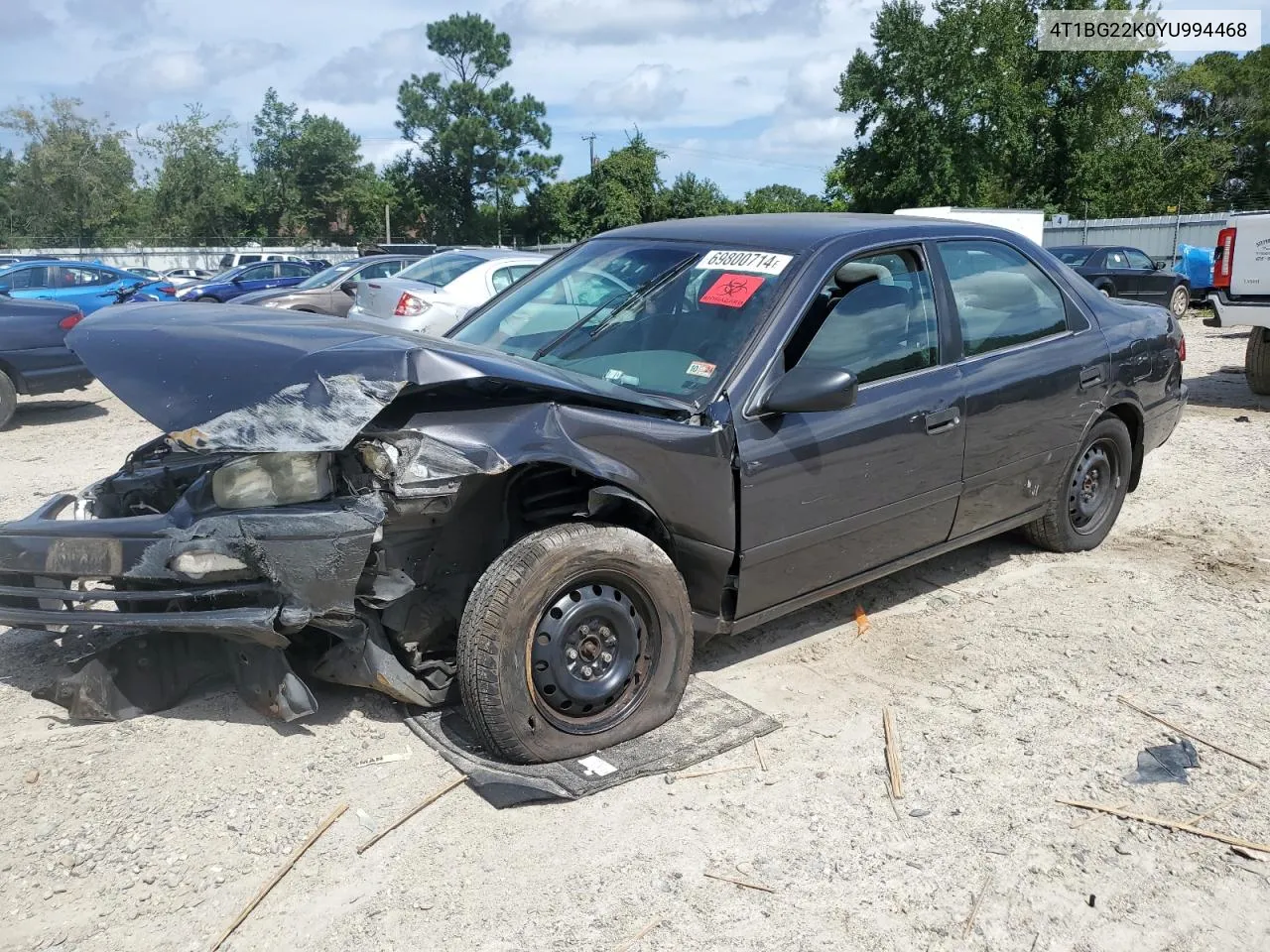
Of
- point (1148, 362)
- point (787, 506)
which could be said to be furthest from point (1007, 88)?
point (787, 506)

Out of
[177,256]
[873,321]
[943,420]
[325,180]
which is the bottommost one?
[943,420]

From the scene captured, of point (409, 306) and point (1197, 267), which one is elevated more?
point (1197, 267)

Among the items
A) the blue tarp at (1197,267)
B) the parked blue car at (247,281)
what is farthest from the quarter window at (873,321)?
the blue tarp at (1197,267)

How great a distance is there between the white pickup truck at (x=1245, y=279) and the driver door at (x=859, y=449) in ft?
23.4

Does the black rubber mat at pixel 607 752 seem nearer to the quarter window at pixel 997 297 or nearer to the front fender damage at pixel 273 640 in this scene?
the front fender damage at pixel 273 640

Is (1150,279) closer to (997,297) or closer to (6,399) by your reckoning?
(997,297)

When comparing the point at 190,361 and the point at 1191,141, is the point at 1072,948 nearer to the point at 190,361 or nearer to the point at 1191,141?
the point at 190,361

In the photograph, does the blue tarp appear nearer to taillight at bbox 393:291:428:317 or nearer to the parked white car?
the parked white car

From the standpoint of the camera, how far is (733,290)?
384 centimetres

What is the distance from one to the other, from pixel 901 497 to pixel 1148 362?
7.12 feet

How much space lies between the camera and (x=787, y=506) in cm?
363

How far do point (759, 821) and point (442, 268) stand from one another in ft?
34.3

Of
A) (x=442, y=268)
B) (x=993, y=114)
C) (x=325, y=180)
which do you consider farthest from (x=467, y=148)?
(x=442, y=268)

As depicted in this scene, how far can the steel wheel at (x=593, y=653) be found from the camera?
3.21 m
